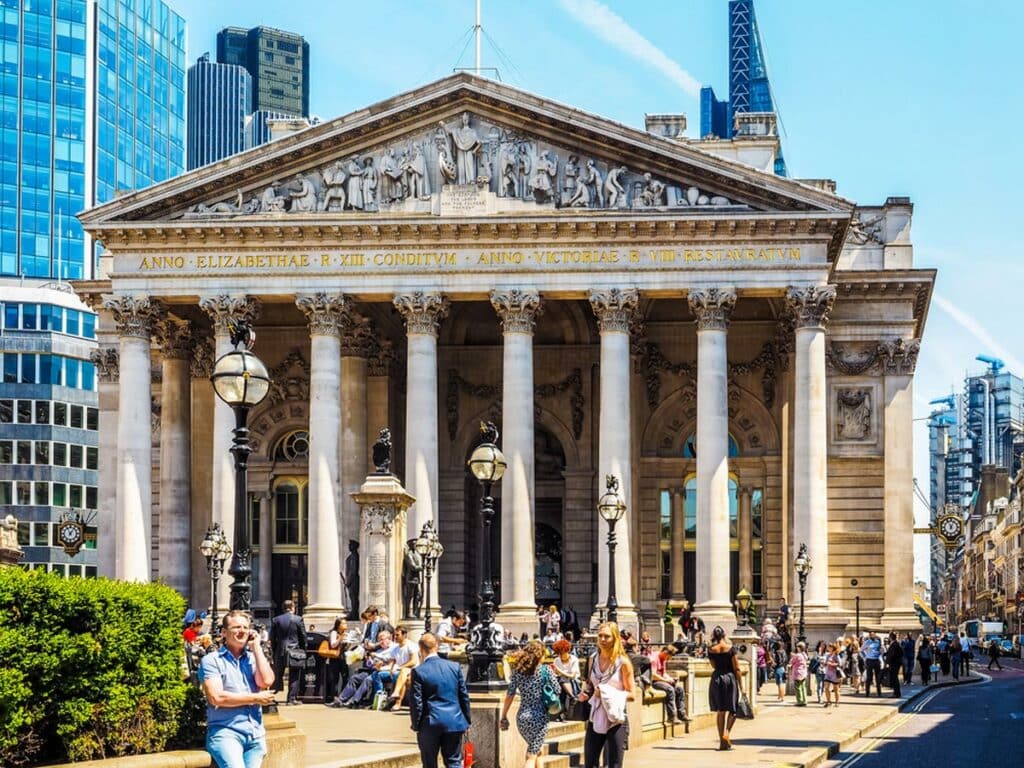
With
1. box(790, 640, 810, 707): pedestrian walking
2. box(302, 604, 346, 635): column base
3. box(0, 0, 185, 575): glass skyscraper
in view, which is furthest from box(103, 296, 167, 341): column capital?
box(0, 0, 185, 575): glass skyscraper

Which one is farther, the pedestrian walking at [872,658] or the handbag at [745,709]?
the pedestrian walking at [872,658]

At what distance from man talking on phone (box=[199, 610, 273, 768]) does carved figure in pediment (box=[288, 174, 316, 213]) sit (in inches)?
1791

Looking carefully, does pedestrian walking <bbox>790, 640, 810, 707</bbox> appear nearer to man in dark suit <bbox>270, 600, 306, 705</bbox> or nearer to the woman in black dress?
the woman in black dress

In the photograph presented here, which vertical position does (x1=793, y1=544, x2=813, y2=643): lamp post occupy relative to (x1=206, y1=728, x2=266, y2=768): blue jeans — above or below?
below

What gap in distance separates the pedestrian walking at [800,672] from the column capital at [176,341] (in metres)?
27.9

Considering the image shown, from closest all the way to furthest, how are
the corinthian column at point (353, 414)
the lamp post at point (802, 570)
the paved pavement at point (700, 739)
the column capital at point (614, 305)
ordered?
the paved pavement at point (700, 739), the lamp post at point (802, 570), the column capital at point (614, 305), the corinthian column at point (353, 414)

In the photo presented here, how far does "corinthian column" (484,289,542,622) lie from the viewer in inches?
2425

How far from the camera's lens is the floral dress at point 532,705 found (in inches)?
992

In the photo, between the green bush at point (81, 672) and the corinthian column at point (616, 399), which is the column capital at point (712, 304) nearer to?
the corinthian column at point (616, 399)

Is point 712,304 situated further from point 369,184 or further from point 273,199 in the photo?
point 273,199

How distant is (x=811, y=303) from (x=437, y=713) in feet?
136

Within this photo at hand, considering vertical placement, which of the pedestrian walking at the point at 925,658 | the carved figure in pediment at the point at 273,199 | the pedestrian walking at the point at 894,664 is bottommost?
the pedestrian walking at the point at 925,658

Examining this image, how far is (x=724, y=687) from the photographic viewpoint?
34.4 m

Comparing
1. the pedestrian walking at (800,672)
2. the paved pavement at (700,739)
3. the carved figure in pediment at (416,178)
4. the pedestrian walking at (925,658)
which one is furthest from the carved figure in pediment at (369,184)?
the paved pavement at (700,739)
